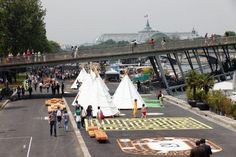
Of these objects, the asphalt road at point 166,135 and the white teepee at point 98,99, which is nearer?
the asphalt road at point 166,135

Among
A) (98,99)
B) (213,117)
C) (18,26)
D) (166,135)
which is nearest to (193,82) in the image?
(213,117)

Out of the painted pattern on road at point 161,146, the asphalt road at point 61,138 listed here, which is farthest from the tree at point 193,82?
the painted pattern on road at point 161,146

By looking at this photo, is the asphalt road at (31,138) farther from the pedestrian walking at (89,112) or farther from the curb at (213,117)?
the curb at (213,117)

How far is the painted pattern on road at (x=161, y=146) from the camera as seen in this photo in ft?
93.1

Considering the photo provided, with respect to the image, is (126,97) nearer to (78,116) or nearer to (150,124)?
(150,124)

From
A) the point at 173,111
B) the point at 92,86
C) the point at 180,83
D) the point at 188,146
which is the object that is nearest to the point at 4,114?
the point at 92,86

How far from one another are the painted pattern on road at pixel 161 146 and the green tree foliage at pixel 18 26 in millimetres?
71555

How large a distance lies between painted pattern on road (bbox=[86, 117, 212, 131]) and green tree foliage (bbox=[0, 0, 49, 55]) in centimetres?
6122

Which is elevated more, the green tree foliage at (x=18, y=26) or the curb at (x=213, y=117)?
the green tree foliage at (x=18, y=26)

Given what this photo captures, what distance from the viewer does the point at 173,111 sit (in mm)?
49812

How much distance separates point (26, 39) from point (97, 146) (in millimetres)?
76294

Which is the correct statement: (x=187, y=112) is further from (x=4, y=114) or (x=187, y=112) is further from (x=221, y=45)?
(x=221, y=45)

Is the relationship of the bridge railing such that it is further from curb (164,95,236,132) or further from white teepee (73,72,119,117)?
white teepee (73,72,119,117)

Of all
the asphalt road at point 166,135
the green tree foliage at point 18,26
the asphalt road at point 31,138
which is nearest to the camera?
the asphalt road at point 166,135
